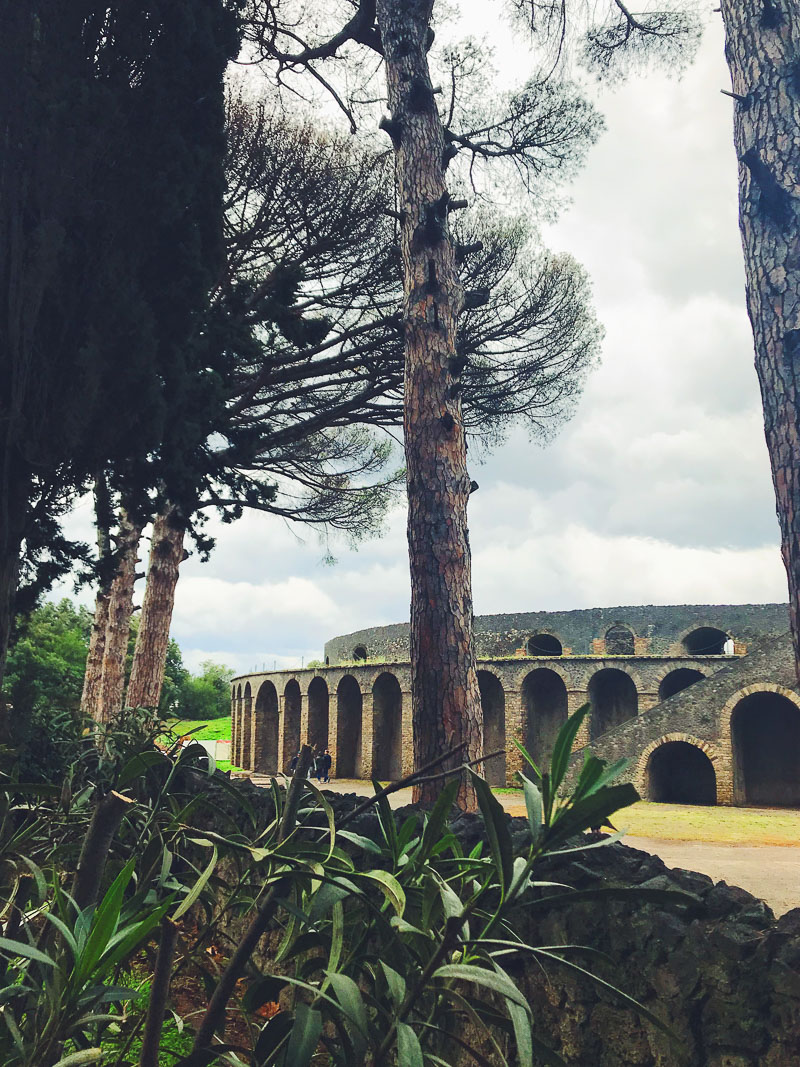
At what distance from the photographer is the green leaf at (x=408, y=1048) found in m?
0.89

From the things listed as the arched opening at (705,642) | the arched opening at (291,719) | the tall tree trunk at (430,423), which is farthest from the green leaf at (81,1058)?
the arched opening at (291,719)

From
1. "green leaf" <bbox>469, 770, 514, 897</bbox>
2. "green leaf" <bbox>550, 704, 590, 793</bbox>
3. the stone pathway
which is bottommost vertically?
the stone pathway

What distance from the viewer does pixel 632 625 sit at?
21.5 m

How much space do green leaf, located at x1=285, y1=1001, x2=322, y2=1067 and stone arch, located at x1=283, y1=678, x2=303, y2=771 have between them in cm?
2510

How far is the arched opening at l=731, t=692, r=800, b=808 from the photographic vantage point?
1775 cm

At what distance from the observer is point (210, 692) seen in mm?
43406

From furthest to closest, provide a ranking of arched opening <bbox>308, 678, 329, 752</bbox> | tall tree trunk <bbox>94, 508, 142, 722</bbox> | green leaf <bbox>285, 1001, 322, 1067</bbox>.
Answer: arched opening <bbox>308, 678, 329, 752</bbox> < tall tree trunk <bbox>94, 508, 142, 722</bbox> < green leaf <bbox>285, 1001, 322, 1067</bbox>

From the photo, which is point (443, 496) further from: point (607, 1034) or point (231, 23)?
point (607, 1034)

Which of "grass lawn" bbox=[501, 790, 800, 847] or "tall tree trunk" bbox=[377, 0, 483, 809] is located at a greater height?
"tall tree trunk" bbox=[377, 0, 483, 809]

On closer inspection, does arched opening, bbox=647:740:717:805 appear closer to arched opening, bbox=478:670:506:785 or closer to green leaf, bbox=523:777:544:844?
arched opening, bbox=478:670:506:785

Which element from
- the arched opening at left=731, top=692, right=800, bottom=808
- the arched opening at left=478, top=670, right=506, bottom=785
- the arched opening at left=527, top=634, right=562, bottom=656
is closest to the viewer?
the arched opening at left=731, top=692, right=800, bottom=808

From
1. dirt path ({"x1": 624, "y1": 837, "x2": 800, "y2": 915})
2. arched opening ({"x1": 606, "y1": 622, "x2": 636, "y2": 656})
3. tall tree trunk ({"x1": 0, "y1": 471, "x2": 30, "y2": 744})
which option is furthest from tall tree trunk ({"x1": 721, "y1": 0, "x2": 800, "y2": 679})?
arched opening ({"x1": 606, "y1": 622, "x2": 636, "y2": 656})

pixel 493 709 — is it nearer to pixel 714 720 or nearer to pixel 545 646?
pixel 545 646

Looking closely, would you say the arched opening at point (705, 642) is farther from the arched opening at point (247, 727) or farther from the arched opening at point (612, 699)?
the arched opening at point (247, 727)
